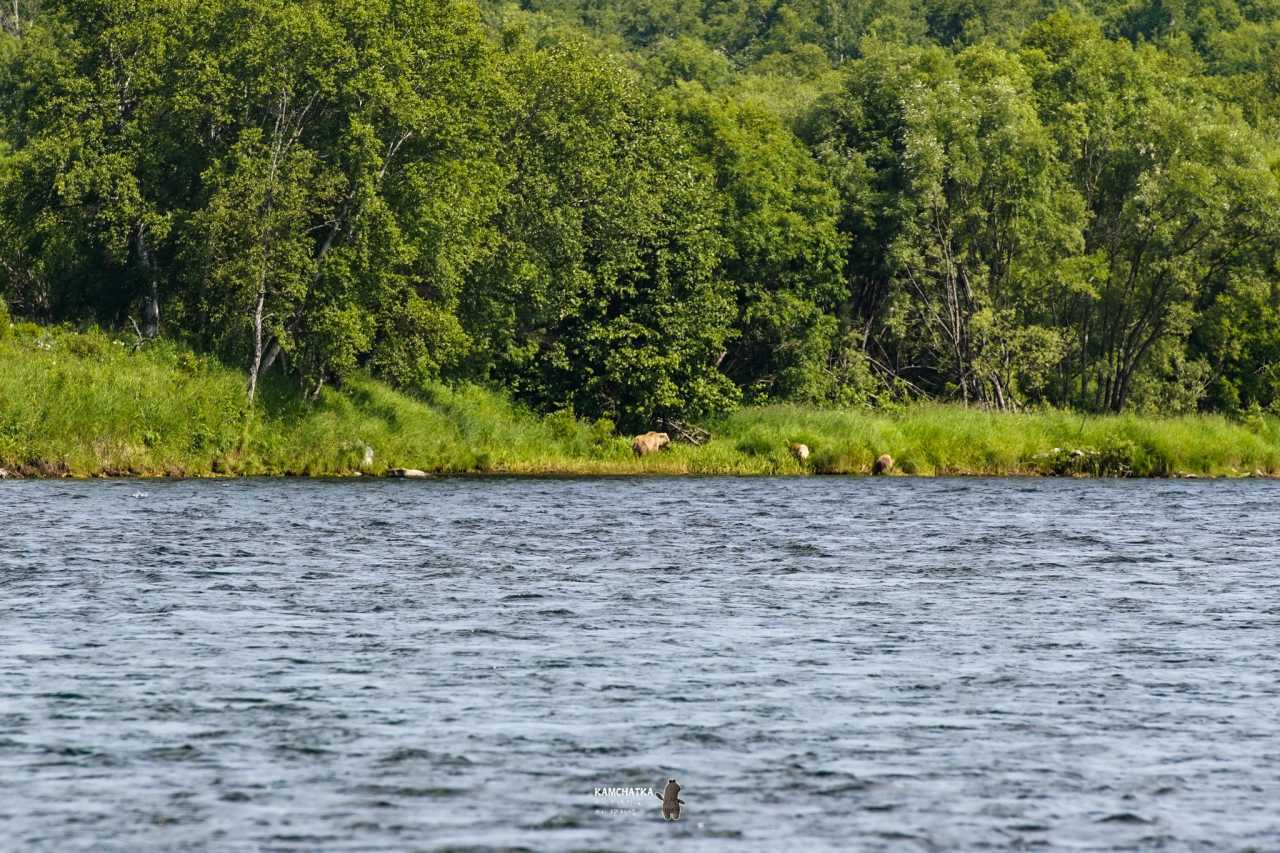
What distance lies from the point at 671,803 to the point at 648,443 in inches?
1870

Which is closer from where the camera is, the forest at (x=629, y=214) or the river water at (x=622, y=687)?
Result: the river water at (x=622, y=687)

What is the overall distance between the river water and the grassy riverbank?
12.2 metres

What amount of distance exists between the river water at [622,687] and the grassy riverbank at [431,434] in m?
12.2

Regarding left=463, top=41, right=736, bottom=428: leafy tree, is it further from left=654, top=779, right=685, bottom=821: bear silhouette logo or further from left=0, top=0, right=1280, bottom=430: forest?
left=654, top=779, right=685, bottom=821: bear silhouette logo

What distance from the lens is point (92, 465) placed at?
1953 inches

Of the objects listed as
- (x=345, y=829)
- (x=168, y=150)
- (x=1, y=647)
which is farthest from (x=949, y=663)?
(x=168, y=150)

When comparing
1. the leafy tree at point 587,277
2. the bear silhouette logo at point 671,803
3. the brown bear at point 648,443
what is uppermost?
the leafy tree at point 587,277

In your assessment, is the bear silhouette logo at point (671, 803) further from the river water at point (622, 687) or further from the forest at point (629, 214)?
the forest at point (629, 214)

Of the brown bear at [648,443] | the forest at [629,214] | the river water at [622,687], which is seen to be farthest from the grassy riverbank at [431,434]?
the river water at [622,687]

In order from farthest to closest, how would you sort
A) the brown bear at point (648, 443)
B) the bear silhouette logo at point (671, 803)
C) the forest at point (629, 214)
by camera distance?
1. the brown bear at point (648, 443)
2. the forest at point (629, 214)
3. the bear silhouette logo at point (671, 803)

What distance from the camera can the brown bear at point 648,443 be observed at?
2445 inches

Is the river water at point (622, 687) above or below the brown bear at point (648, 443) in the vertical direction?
above

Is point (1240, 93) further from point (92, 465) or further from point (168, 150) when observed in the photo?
point (92, 465)

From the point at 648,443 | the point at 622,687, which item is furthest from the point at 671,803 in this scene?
the point at 648,443
